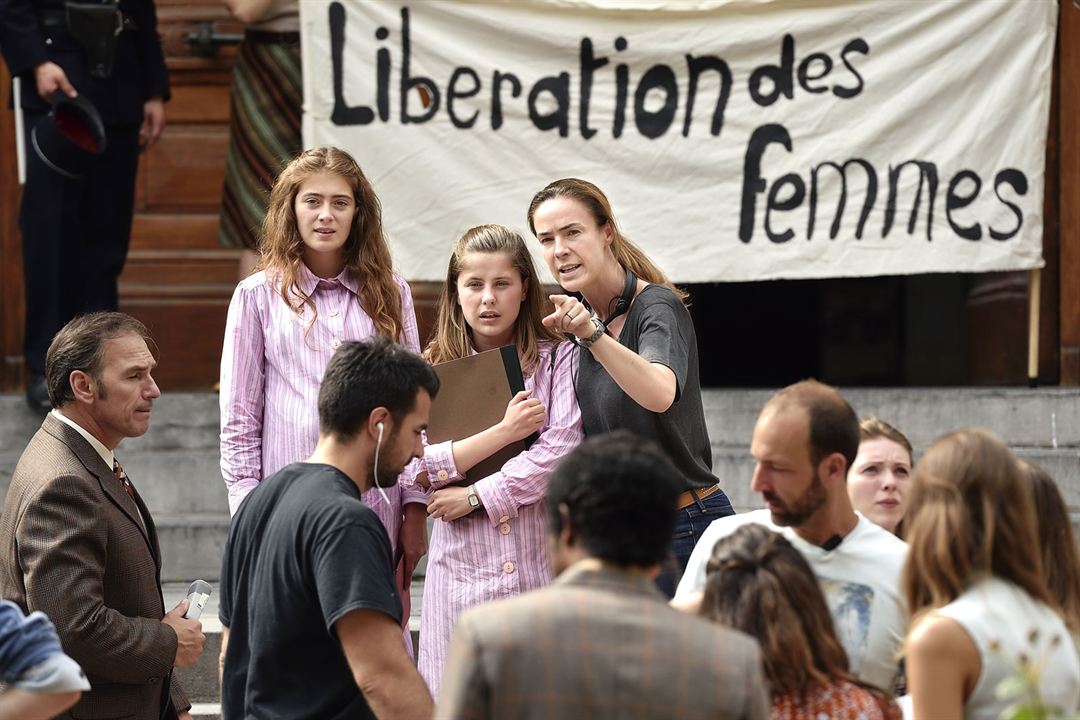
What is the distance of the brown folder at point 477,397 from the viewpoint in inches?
143

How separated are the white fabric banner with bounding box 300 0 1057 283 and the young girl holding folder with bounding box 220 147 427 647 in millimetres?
1834

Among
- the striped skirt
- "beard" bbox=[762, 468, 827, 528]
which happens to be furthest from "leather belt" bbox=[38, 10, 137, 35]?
"beard" bbox=[762, 468, 827, 528]

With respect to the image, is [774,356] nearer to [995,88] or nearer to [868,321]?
[868,321]

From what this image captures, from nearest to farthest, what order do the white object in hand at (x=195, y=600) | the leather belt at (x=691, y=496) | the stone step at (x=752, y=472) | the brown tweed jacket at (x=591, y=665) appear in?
the brown tweed jacket at (x=591, y=665), the white object in hand at (x=195, y=600), the leather belt at (x=691, y=496), the stone step at (x=752, y=472)

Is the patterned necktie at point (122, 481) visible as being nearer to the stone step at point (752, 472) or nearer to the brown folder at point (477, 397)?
the brown folder at point (477, 397)

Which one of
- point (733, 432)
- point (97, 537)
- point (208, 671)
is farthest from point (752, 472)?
point (97, 537)

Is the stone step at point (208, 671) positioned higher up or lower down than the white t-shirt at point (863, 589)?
lower down

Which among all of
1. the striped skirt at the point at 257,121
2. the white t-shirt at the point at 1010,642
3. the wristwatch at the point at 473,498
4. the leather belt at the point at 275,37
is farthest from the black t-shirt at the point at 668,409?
the leather belt at the point at 275,37

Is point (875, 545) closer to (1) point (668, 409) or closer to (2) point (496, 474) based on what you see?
(1) point (668, 409)

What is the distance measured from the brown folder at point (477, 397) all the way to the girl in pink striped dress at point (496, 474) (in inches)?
1.4

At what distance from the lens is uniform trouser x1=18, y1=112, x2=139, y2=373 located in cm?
554

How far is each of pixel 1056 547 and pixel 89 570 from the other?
2.00 metres

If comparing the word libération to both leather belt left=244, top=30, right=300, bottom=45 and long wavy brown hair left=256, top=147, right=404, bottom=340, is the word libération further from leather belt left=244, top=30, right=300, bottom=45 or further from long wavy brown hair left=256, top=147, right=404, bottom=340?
long wavy brown hair left=256, top=147, right=404, bottom=340

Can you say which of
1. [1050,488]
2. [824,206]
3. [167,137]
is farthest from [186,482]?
[1050,488]
